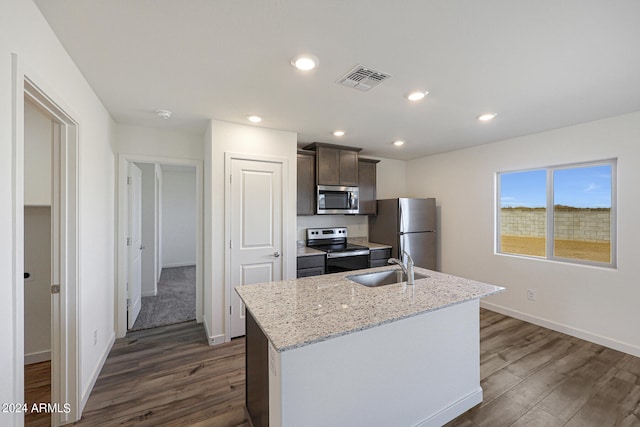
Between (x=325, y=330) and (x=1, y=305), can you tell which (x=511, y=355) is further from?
(x=1, y=305)

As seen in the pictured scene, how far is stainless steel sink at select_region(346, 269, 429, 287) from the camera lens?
226 centimetres

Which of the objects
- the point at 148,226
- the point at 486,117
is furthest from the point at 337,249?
the point at 148,226

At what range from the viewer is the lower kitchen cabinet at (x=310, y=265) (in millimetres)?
3435

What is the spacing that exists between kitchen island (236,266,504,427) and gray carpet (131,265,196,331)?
7.47ft

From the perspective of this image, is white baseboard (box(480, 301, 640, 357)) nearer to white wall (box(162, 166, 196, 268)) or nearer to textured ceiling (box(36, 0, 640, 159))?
textured ceiling (box(36, 0, 640, 159))

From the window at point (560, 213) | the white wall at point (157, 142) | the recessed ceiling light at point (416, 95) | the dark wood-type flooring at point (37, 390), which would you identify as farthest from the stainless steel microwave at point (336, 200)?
the dark wood-type flooring at point (37, 390)

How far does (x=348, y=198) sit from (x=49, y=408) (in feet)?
11.8

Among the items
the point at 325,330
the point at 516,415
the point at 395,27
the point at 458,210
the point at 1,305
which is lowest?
the point at 516,415

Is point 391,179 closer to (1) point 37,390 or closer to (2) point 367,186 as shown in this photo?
(2) point 367,186

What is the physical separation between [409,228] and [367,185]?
941mm

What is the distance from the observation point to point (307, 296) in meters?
1.76

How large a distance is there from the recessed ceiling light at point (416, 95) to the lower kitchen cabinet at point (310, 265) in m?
2.12

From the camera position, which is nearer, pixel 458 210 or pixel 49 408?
pixel 49 408

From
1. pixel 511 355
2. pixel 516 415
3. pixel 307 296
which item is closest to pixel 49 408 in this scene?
pixel 307 296
